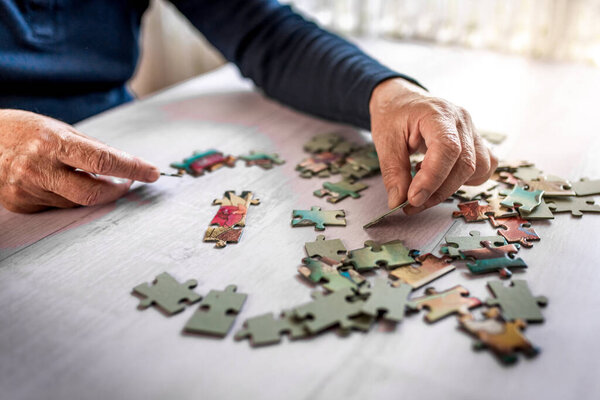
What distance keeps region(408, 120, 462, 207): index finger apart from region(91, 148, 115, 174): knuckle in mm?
669

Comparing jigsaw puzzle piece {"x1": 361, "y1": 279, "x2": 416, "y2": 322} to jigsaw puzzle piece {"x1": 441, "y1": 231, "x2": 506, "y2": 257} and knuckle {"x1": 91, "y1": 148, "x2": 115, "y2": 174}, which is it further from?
knuckle {"x1": 91, "y1": 148, "x2": 115, "y2": 174}

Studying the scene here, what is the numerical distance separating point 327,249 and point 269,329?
0.25m

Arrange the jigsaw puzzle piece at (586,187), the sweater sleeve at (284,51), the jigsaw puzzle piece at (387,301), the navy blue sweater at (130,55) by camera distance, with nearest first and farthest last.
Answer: the jigsaw puzzle piece at (387,301)
the jigsaw puzzle piece at (586,187)
the navy blue sweater at (130,55)
the sweater sleeve at (284,51)

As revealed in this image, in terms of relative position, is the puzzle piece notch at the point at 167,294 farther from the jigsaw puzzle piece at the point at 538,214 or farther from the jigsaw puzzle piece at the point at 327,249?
the jigsaw puzzle piece at the point at 538,214

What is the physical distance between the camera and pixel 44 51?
1645 millimetres

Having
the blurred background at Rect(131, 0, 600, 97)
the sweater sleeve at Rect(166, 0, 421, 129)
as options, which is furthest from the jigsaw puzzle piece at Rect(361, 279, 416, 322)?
the blurred background at Rect(131, 0, 600, 97)

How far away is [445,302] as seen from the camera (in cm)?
96

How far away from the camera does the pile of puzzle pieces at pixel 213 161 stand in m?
1.47

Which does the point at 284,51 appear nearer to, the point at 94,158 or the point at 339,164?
the point at 339,164

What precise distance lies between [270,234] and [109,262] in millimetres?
331

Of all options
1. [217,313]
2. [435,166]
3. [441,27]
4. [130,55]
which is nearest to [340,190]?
[435,166]

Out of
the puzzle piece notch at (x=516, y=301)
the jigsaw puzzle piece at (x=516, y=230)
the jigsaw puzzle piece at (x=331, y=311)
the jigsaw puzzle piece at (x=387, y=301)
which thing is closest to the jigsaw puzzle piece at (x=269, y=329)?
the jigsaw puzzle piece at (x=331, y=311)

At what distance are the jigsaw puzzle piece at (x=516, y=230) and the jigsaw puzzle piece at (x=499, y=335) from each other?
242mm

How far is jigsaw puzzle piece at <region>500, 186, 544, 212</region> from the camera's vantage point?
4.01 ft
